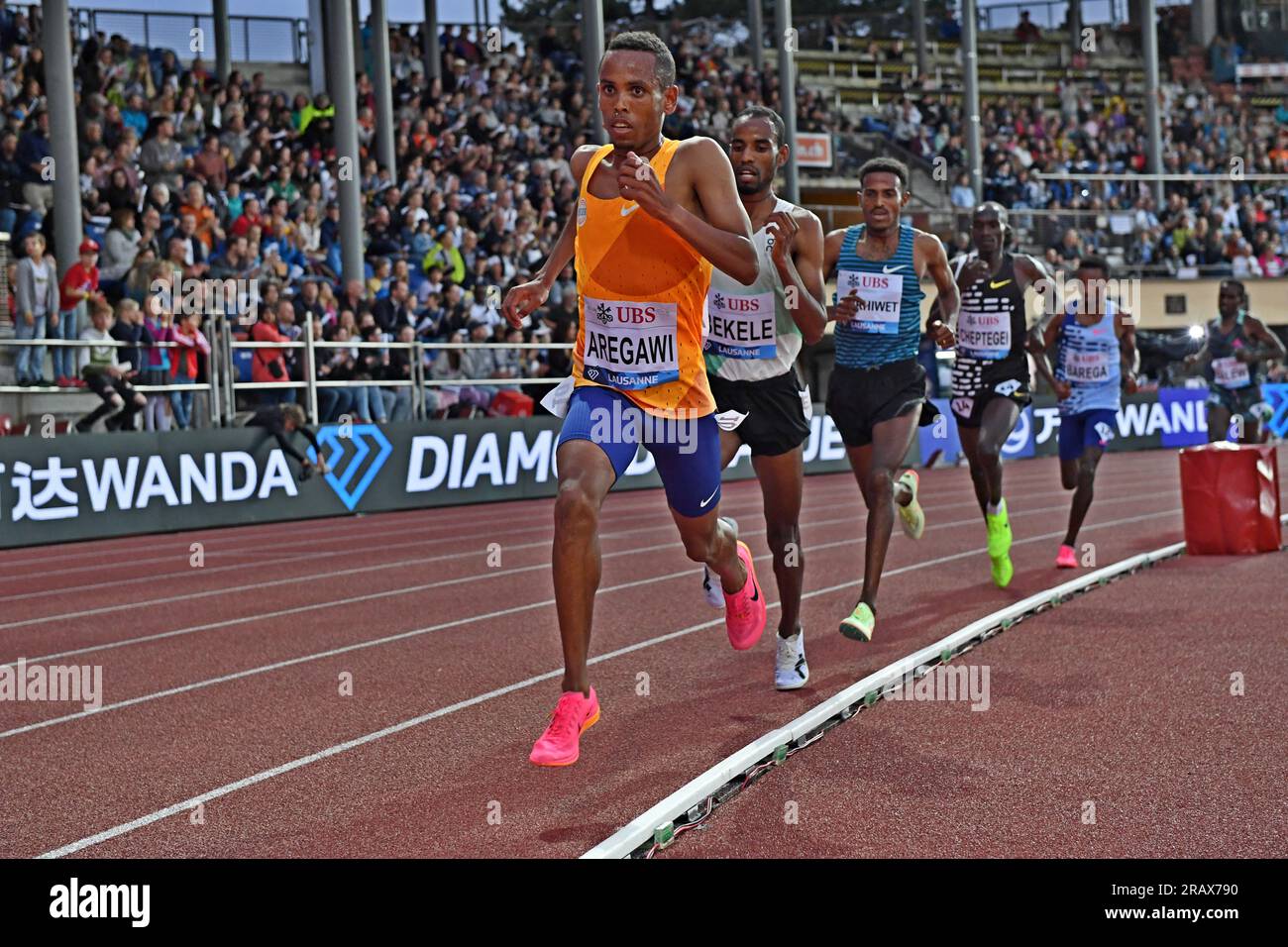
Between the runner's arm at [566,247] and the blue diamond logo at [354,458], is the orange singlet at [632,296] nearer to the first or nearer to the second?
the runner's arm at [566,247]

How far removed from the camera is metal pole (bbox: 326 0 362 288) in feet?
63.5

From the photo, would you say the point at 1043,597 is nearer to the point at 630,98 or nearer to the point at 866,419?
the point at 866,419

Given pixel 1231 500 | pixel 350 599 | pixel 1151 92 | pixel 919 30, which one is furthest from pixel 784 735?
pixel 919 30

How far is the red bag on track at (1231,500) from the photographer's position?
35.4ft

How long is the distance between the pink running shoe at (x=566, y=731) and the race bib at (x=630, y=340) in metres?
1.06

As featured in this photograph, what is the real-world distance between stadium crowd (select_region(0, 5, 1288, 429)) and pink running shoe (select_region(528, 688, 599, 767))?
11.0 metres

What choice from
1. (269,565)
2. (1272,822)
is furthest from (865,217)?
(269,565)

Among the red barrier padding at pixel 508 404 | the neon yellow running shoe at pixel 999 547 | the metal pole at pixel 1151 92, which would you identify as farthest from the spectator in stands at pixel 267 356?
the metal pole at pixel 1151 92

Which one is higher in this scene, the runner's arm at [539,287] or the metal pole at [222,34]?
the metal pole at [222,34]

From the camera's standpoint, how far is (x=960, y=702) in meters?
6.04

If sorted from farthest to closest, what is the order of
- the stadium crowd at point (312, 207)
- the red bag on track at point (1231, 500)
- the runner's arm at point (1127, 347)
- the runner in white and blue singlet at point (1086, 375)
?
the stadium crowd at point (312, 207), the runner's arm at point (1127, 347), the red bag on track at point (1231, 500), the runner in white and blue singlet at point (1086, 375)

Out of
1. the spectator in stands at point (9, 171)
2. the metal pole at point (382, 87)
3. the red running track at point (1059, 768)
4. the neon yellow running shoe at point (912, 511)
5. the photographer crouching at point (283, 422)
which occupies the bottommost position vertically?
the red running track at point (1059, 768)

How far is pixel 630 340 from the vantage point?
16.8 ft

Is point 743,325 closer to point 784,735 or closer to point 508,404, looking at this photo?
point 784,735
